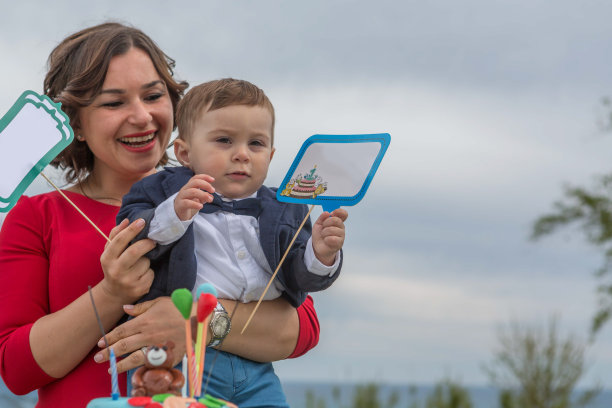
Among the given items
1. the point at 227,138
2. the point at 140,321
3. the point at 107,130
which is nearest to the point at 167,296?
the point at 140,321

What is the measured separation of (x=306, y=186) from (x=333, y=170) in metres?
0.09

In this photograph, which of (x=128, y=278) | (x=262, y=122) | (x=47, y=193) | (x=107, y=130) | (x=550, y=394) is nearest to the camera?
(x=128, y=278)

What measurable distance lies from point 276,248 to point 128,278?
0.44 m

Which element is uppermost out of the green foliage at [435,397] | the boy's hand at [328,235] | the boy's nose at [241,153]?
the boy's nose at [241,153]

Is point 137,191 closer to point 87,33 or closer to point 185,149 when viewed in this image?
point 185,149

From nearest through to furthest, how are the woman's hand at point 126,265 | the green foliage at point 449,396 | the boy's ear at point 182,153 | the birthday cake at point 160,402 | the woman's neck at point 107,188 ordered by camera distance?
the birthday cake at point 160,402
the woman's hand at point 126,265
the boy's ear at point 182,153
the woman's neck at point 107,188
the green foliage at point 449,396

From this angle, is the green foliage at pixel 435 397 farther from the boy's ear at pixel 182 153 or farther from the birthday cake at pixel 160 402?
the birthday cake at pixel 160 402

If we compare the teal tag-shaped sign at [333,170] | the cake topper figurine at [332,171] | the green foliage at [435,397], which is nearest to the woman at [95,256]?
the cake topper figurine at [332,171]

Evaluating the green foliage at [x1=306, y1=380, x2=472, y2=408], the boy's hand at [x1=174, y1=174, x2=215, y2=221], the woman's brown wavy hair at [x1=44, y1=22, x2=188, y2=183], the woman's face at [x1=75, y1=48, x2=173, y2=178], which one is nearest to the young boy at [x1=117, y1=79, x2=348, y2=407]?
the boy's hand at [x1=174, y1=174, x2=215, y2=221]

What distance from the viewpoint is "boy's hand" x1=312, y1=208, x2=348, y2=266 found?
2.27 m

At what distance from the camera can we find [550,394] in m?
14.9

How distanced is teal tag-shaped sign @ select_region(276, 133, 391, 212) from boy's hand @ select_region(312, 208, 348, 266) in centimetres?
5

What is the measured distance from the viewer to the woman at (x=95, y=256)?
2.31 metres

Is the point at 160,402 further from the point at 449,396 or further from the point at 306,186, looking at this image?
the point at 449,396
